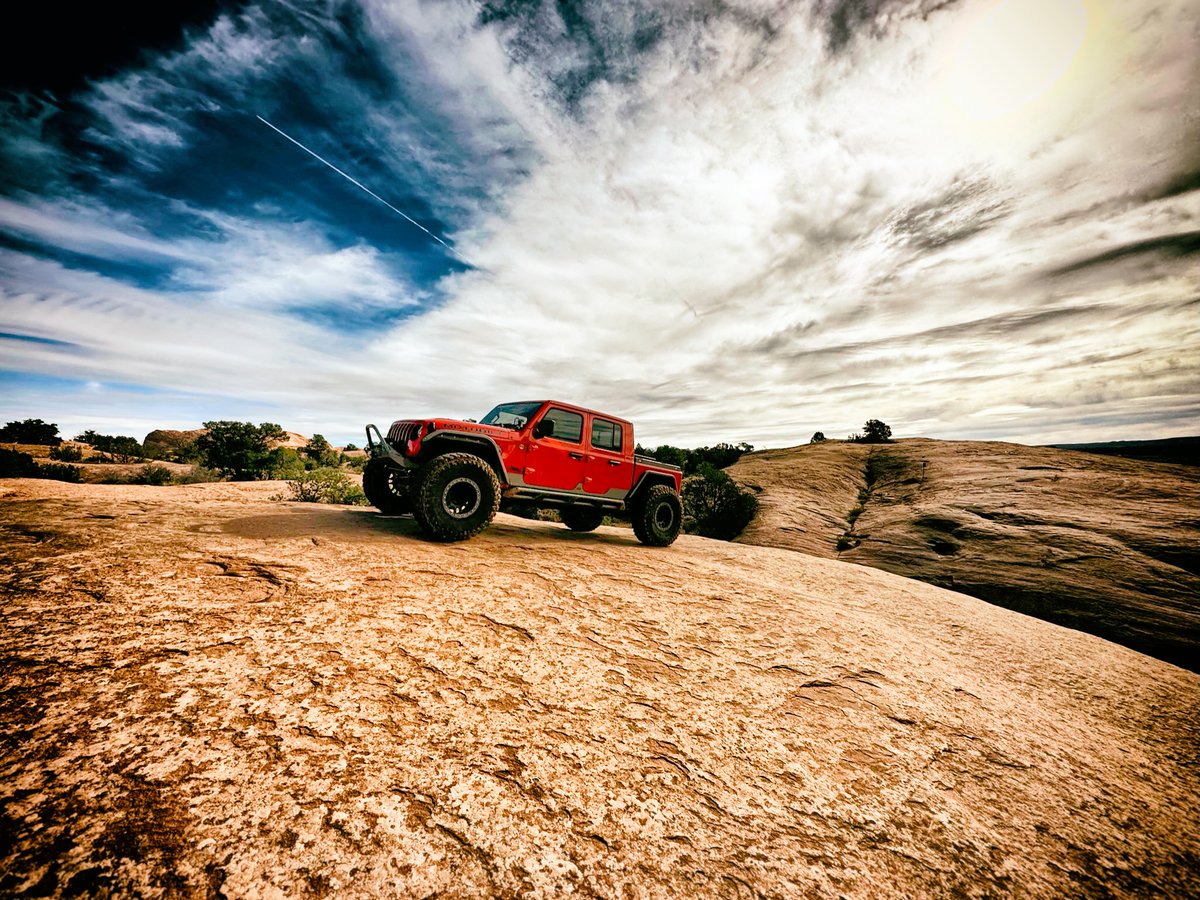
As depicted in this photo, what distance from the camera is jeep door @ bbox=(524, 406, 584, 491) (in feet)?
18.8

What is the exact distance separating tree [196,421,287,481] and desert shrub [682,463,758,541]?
14.5 m

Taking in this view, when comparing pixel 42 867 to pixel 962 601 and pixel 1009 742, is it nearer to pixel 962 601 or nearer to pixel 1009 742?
pixel 1009 742

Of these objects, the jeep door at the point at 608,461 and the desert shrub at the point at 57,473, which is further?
the desert shrub at the point at 57,473

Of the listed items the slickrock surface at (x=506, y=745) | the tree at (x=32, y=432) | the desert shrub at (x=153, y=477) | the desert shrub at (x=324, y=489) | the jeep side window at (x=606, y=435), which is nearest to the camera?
the slickrock surface at (x=506, y=745)

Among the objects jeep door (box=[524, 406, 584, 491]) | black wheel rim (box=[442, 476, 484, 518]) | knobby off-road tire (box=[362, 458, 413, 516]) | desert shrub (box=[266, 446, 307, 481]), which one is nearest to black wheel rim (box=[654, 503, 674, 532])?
jeep door (box=[524, 406, 584, 491])

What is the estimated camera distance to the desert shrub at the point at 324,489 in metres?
8.66

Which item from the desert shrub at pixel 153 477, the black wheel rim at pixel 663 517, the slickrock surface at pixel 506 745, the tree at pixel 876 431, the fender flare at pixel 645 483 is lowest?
the slickrock surface at pixel 506 745

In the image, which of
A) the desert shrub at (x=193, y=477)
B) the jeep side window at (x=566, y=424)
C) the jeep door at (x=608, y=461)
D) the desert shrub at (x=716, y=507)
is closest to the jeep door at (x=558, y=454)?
the jeep side window at (x=566, y=424)

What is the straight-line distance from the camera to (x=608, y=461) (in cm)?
661

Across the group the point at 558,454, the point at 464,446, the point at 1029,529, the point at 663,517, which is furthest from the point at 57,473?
the point at 1029,529

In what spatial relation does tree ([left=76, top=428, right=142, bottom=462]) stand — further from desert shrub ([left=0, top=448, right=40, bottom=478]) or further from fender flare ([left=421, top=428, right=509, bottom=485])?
fender flare ([left=421, top=428, right=509, bottom=485])

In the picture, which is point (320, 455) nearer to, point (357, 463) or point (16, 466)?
point (357, 463)

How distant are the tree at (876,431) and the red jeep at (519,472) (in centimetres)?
2362

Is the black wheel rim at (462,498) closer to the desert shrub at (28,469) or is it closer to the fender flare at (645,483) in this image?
the fender flare at (645,483)
